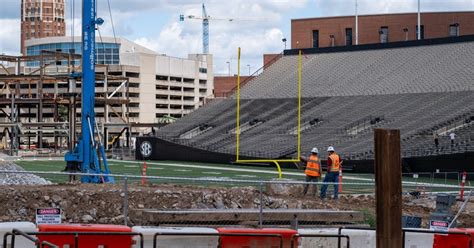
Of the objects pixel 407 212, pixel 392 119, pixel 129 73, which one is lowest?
pixel 407 212

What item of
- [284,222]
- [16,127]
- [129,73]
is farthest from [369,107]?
[129,73]

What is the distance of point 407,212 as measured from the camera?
22609 millimetres

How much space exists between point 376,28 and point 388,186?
6564 centimetres

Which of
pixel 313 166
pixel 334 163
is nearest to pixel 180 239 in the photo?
pixel 313 166

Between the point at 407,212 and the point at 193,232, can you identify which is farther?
the point at 407,212

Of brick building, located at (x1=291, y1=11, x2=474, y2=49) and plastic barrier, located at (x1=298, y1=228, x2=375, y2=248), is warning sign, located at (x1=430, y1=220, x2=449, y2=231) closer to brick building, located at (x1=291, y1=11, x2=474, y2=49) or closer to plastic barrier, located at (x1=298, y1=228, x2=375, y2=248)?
plastic barrier, located at (x1=298, y1=228, x2=375, y2=248)

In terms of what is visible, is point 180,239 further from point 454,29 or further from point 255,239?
point 454,29

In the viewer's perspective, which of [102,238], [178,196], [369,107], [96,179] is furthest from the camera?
[369,107]

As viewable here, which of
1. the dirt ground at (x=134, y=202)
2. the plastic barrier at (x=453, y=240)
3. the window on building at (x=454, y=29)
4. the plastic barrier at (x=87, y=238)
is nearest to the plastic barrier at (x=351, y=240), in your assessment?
the plastic barrier at (x=453, y=240)

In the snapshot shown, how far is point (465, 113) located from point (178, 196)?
92.1ft

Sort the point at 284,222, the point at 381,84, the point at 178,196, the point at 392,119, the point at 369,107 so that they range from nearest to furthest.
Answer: the point at 284,222 < the point at 178,196 < the point at 392,119 < the point at 369,107 < the point at 381,84

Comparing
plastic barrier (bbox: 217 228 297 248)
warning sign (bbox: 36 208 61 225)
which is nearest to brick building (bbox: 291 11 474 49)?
warning sign (bbox: 36 208 61 225)

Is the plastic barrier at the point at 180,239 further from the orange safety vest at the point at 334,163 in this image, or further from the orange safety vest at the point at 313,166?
the orange safety vest at the point at 334,163

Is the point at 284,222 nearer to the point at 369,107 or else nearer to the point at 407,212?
the point at 407,212
